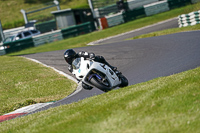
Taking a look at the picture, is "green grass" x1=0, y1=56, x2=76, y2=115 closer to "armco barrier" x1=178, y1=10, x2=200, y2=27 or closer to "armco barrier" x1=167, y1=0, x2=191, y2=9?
"armco barrier" x1=178, y1=10, x2=200, y2=27

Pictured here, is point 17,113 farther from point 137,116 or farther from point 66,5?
point 66,5

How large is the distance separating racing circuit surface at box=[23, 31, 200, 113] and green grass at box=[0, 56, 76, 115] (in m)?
0.93

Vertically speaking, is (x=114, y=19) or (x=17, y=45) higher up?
(x=114, y=19)

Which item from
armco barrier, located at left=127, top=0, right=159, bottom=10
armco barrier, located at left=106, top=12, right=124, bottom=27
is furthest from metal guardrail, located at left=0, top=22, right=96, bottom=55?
armco barrier, located at left=127, top=0, right=159, bottom=10

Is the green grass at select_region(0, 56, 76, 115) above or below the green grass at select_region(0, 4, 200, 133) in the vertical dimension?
below

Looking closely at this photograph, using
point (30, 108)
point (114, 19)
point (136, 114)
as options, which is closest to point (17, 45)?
point (114, 19)

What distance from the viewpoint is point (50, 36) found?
32031 millimetres

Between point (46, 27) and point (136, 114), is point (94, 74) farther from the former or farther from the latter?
point (46, 27)

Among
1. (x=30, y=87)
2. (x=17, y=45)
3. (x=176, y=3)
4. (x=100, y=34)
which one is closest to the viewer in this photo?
(x=30, y=87)

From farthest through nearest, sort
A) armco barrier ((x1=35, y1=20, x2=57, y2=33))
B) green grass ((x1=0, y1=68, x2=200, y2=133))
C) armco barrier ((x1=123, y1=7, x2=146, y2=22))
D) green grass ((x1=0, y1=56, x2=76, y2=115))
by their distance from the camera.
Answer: armco barrier ((x1=35, y1=20, x2=57, y2=33)), armco barrier ((x1=123, y1=7, x2=146, y2=22)), green grass ((x1=0, y1=56, x2=76, y2=115)), green grass ((x1=0, y1=68, x2=200, y2=133))

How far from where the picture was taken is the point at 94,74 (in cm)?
844

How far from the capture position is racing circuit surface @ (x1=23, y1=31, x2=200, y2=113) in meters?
10.8

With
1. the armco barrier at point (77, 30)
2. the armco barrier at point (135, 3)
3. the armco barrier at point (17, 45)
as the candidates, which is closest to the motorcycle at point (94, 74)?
the armco barrier at point (17, 45)

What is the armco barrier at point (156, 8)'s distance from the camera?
3475 centimetres
